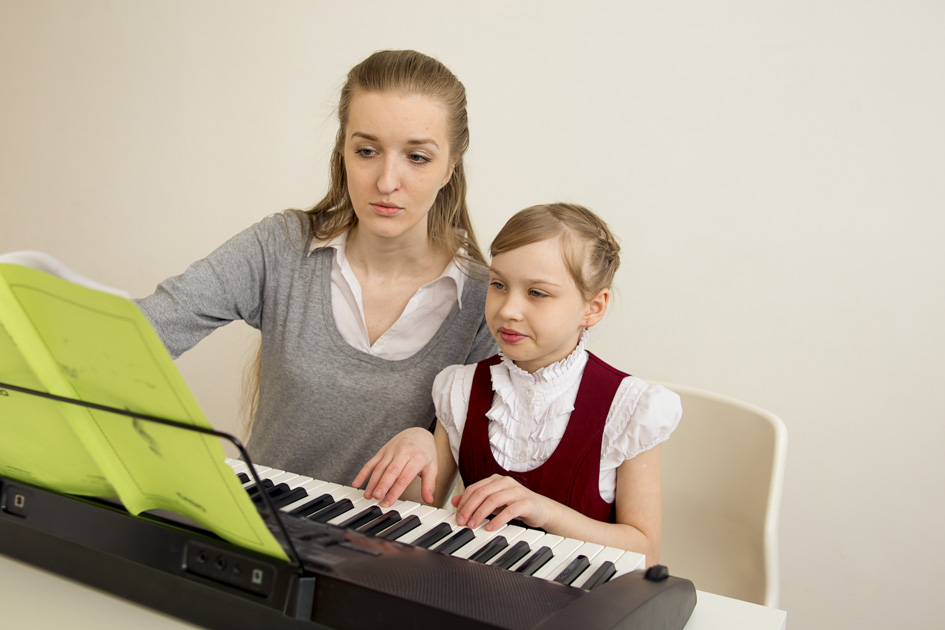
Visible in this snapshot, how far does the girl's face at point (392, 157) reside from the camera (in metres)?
1.23

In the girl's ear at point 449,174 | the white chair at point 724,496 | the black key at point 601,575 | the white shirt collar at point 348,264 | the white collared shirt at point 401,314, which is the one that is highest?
the girl's ear at point 449,174

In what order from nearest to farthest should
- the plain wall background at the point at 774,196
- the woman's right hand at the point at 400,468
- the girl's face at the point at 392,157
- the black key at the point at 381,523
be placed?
the black key at the point at 381,523 → the woman's right hand at the point at 400,468 → the girl's face at the point at 392,157 → the plain wall background at the point at 774,196

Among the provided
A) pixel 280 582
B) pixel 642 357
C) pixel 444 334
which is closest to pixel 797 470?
pixel 642 357

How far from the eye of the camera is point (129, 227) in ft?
8.75

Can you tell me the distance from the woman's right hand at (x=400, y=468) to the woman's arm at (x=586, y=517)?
0.08 meters

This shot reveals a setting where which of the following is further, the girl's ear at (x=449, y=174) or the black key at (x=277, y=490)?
the girl's ear at (x=449, y=174)

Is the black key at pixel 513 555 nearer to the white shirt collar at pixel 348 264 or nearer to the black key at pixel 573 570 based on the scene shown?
the black key at pixel 573 570

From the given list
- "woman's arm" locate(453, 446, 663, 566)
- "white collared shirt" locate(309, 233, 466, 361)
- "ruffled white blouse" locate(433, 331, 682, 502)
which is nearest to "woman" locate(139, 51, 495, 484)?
"white collared shirt" locate(309, 233, 466, 361)

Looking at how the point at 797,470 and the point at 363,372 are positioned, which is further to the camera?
the point at 797,470

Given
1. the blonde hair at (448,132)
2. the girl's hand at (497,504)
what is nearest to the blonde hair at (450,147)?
the blonde hair at (448,132)

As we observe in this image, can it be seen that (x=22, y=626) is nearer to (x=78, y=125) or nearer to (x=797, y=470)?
(x=797, y=470)

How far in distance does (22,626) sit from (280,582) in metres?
0.26

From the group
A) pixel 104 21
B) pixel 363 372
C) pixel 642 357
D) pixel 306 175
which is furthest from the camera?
pixel 104 21

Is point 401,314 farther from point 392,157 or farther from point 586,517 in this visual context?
point 586,517
